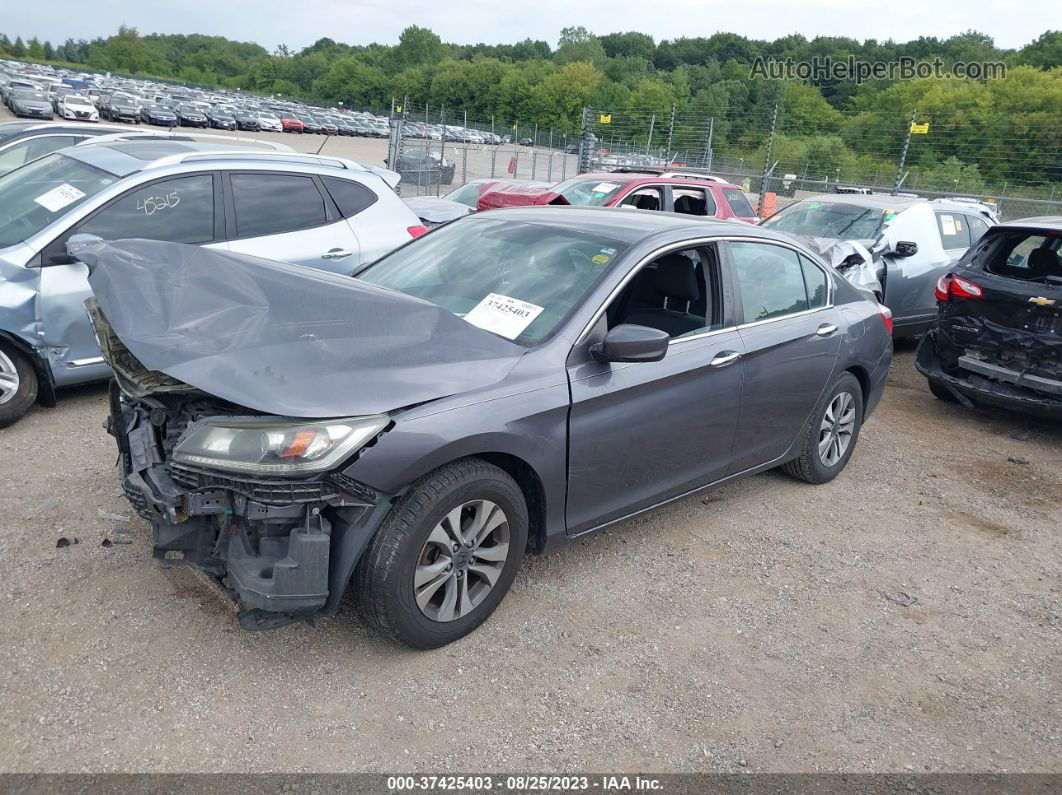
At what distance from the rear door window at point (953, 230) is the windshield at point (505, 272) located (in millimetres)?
6870

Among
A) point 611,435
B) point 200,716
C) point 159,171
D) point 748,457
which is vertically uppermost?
point 159,171

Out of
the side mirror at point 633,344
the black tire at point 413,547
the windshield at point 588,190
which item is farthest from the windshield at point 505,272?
the windshield at point 588,190

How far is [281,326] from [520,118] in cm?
8532

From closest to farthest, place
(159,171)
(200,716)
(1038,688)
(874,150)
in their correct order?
1. (200,716)
2. (1038,688)
3. (159,171)
4. (874,150)

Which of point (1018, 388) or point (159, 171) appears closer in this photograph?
point (159, 171)

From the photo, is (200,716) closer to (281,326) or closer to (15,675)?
(15,675)

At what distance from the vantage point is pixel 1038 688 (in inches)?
131

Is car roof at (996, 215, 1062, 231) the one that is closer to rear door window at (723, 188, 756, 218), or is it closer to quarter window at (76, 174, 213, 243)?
rear door window at (723, 188, 756, 218)

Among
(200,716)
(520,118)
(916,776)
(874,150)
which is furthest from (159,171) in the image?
(520,118)

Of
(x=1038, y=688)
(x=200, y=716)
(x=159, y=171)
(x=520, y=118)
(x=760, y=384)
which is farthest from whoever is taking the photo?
(x=520, y=118)

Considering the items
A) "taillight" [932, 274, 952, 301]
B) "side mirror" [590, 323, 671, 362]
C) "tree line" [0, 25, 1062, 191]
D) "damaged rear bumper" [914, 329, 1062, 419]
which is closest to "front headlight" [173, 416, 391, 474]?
"side mirror" [590, 323, 671, 362]

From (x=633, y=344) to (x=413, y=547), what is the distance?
119 cm

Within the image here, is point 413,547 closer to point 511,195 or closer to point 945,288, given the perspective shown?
point 945,288

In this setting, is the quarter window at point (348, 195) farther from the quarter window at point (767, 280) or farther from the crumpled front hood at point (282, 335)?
the quarter window at point (767, 280)
